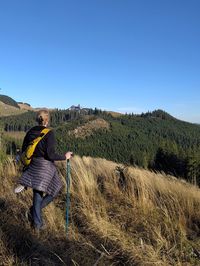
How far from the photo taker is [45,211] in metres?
5.98

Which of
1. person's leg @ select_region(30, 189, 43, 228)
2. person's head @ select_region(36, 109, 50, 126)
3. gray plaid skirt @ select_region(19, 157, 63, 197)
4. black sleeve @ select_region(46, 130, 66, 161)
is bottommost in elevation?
person's leg @ select_region(30, 189, 43, 228)

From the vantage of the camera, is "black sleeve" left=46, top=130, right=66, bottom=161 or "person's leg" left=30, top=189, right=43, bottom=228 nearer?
"person's leg" left=30, top=189, right=43, bottom=228

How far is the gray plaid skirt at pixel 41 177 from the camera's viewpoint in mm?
5531

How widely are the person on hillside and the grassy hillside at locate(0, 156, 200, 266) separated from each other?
24cm

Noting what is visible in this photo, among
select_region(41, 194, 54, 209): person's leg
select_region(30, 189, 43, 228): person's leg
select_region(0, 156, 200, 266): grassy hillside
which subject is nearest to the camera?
select_region(0, 156, 200, 266): grassy hillside

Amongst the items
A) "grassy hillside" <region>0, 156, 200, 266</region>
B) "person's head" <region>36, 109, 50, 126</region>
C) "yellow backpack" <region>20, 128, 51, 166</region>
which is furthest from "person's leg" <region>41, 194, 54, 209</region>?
"person's head" <region>36, 109, 50, 126</region>

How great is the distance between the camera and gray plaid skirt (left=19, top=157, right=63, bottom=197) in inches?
218

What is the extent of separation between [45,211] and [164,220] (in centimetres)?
169

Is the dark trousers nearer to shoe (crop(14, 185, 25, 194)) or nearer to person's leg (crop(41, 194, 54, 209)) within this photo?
person's leg (crop(41, 194, 54, 209))

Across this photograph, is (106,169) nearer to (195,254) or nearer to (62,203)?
(62,203)

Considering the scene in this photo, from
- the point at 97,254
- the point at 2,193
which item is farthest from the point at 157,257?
the point at 2,193

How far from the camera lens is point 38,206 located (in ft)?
18.2

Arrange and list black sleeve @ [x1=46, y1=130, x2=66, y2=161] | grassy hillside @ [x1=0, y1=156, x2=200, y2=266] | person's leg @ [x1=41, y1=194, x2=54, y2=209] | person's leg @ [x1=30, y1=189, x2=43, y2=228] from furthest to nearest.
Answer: person's leg @ [x1=41, y1=194, x2=54, y2=209] < black sleeve @ [x1=46, y1=130, x2=66, y2=161] < person's leg @ [x1=30, y1=189, x2=43, y2=228] < grassy hillside @ [x1=0, y1=156, x2=200, y2=266]

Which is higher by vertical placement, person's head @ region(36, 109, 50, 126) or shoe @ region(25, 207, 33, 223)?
person's head @ region(36, 109, 50, 126)
